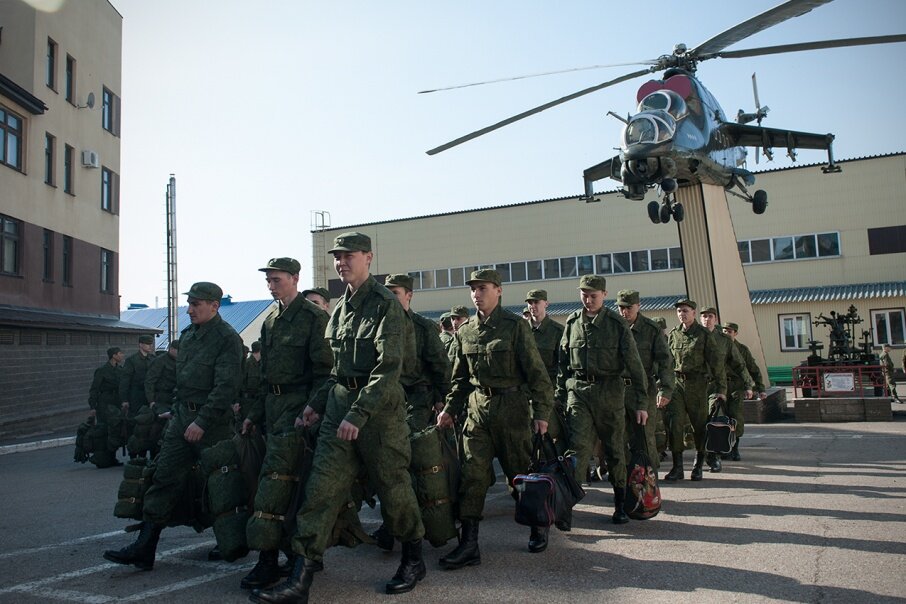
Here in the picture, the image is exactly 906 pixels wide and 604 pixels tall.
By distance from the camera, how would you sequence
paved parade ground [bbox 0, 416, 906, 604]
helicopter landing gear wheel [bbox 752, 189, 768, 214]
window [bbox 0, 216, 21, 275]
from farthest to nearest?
window [bbox 0, 216, 21, 275] → helicopter landing gear wheel [bbox 752, 189, 768, 214] → paved parade ground [bbox 0, 416, 906, 604]

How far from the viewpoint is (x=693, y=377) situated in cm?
911

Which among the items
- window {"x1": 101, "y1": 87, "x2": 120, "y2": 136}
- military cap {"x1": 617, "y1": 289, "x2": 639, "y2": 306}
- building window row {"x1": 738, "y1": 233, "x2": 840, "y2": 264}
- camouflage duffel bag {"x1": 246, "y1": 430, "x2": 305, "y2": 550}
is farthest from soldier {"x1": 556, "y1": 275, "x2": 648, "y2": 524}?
building window row {"x1": 738, "y1": 233, "x2": 840, "y2": 264}

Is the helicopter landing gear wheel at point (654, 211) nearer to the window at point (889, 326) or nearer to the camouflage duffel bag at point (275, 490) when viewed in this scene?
the camouflage duffel bag at point (275, 490)

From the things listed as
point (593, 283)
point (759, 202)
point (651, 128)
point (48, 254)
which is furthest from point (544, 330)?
point (48, 254)

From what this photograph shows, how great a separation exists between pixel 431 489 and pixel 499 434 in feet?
2.44

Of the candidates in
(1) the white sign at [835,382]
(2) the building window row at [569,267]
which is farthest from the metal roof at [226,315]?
(1) the white sign at [835,382]

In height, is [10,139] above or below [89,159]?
below

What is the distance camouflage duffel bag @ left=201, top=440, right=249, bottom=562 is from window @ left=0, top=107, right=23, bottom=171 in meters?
17.0

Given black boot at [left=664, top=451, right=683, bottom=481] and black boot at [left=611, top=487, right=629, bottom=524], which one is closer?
black boot at [left=611, top=487, right=629, bottom=524]

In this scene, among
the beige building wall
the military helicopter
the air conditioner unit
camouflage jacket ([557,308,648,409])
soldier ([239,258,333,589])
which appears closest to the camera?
soldier ([239,258,333,589])

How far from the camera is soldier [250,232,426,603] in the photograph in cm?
420

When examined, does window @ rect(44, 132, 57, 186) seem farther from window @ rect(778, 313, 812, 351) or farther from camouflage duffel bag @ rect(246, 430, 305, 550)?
window @ rect(778, 313, 812, 351)

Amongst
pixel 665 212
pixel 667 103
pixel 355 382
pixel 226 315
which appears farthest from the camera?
pixel 226 315

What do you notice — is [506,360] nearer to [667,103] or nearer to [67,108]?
[667,103]
